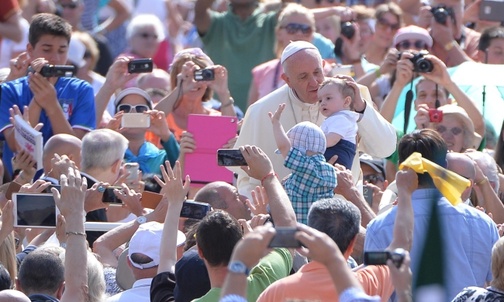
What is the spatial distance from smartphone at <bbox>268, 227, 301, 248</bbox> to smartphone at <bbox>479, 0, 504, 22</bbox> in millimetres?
6379

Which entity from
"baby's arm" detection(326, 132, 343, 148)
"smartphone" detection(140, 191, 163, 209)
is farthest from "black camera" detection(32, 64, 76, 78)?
"baby's arm" detection(326, 132, 343, 148)

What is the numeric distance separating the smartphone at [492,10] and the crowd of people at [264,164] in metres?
0.04

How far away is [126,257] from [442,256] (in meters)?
2.70

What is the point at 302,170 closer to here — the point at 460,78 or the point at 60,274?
the point at 60,274

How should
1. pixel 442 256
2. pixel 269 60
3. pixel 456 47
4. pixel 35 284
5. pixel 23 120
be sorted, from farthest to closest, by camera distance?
pixel 269 60
pixel 456 47
pixel 23 120
pixel 35 284
pixel 442 256

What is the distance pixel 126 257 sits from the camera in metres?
6.92

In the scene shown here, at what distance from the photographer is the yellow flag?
5.64 m

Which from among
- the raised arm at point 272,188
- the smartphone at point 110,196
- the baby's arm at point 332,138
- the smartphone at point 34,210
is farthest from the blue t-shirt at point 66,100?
the raised arm at point 272,188

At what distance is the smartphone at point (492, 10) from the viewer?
10.6 metres

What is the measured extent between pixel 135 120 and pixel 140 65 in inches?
18.8

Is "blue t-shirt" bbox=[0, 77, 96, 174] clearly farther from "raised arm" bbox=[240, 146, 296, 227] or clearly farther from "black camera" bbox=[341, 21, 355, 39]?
"raised arm" bbox=[240, 146, 296, 227]

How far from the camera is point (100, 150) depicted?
27.2 feet

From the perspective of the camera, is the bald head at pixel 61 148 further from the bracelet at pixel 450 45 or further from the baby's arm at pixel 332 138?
the bracelet at pixel 450 45

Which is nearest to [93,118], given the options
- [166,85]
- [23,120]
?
[23,120]
